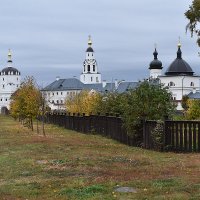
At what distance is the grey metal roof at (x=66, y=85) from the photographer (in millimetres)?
172625

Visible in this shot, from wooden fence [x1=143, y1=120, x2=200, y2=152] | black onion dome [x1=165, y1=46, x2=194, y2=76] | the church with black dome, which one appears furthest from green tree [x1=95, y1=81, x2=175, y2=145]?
black onion dome [x1=165, y1=46, x2=194, y2=76]

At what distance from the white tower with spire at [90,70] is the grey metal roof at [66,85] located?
53.5 feet

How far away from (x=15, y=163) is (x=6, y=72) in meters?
183

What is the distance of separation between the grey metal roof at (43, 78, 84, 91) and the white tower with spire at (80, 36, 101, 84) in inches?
642

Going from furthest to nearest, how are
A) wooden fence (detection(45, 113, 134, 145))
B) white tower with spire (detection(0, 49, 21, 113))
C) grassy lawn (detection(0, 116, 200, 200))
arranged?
white tower with spire (detection(0, 49, 21, 113)) < wooden fence (detection(45, 113, 134, 145)) < grassy lawn (detection(0, 116, 200, 200))

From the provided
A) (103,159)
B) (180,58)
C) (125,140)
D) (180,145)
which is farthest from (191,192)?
(180,58)

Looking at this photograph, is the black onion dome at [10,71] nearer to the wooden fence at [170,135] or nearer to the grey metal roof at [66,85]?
the grey metal roof at [66,85]

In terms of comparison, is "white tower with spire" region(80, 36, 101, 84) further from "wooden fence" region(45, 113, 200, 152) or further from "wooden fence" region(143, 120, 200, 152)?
"wooden fence" region(143, 120, 200, 152)

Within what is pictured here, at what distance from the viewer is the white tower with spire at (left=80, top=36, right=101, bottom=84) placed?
636ft

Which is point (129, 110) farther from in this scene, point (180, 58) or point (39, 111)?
point (180, 58)

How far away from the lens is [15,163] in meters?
15.7

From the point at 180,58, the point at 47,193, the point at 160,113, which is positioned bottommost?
the point at 47,193

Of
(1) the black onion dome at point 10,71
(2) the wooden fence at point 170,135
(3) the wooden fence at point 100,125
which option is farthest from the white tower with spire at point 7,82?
(2) the wooden fence at point 170,135

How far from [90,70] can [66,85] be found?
78.7 ft
